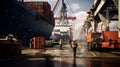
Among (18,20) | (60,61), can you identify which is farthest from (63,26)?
(60,61)

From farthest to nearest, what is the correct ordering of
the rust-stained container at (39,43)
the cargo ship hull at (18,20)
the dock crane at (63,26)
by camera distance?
the dock crane at (63,26) → the rust-stained container at (39,43) → the cargo ship hull at (18,20)

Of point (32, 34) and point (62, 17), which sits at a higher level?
point (62, 17)

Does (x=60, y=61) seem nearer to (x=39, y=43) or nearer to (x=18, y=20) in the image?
(x=39, y=43)

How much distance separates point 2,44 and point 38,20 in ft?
117

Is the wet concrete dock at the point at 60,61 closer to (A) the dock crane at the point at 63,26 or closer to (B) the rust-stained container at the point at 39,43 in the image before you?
(B) the rust-stained container at the point at 39,43

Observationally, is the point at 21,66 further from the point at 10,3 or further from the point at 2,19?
the point at 10,3

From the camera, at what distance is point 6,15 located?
3488 centimetres

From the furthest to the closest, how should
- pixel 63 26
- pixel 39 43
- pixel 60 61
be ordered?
pixel 63 26, pixel 39 43, pixel 60 61

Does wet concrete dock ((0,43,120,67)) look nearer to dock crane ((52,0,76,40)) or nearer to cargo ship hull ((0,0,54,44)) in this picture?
cargo ship hull ((0,0,54,44))

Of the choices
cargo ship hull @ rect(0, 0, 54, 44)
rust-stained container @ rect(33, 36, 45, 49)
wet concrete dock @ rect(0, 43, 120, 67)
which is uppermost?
cargo ship hull @ rect(0, 0, 54, 44)

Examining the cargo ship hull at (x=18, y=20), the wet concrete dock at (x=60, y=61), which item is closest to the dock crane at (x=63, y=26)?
the cargo ship hull at (x=18, y=20)

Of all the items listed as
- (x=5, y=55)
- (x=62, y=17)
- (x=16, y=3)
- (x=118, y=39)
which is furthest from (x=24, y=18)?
(x=62, y=17)

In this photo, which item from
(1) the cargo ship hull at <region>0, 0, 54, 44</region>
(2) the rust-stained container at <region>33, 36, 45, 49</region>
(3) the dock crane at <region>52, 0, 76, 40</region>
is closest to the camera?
(1) the cargo ship hull at <region>0, 0, 54, 44</region>

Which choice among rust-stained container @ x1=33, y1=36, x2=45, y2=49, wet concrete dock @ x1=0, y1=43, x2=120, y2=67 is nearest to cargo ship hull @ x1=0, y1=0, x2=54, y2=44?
rust-stained container @ x1=33, y1=36, x2=45, y2=49
